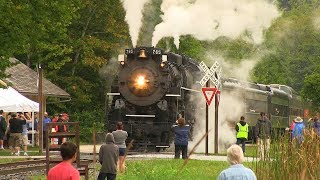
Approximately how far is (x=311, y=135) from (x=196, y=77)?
858 inches

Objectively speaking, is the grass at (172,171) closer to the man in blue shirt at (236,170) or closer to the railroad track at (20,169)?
the railroad track at (20,169)

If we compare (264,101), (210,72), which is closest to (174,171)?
(210,72)

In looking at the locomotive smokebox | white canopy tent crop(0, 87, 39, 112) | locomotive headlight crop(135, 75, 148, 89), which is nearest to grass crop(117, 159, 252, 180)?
the locomotive smokebox

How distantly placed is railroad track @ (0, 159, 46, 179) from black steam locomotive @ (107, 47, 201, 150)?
15.5ft

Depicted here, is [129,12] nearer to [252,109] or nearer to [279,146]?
[252,109]

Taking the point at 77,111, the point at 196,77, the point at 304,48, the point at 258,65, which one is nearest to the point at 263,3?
the point at 77,111

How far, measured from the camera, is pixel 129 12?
44.1 m

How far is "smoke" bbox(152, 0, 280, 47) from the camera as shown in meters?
44.0

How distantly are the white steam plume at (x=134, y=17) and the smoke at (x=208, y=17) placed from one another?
36.3 inches

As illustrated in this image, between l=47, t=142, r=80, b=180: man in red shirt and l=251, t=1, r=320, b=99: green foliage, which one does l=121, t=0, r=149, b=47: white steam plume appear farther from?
l=251, t=1, r=320, b=99: green foliage

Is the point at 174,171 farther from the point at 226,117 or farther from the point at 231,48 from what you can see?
the point at 231,48

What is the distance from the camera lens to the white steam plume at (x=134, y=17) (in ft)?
137

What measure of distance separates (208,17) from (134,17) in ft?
18.3

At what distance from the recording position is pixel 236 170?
10977 millimetres
